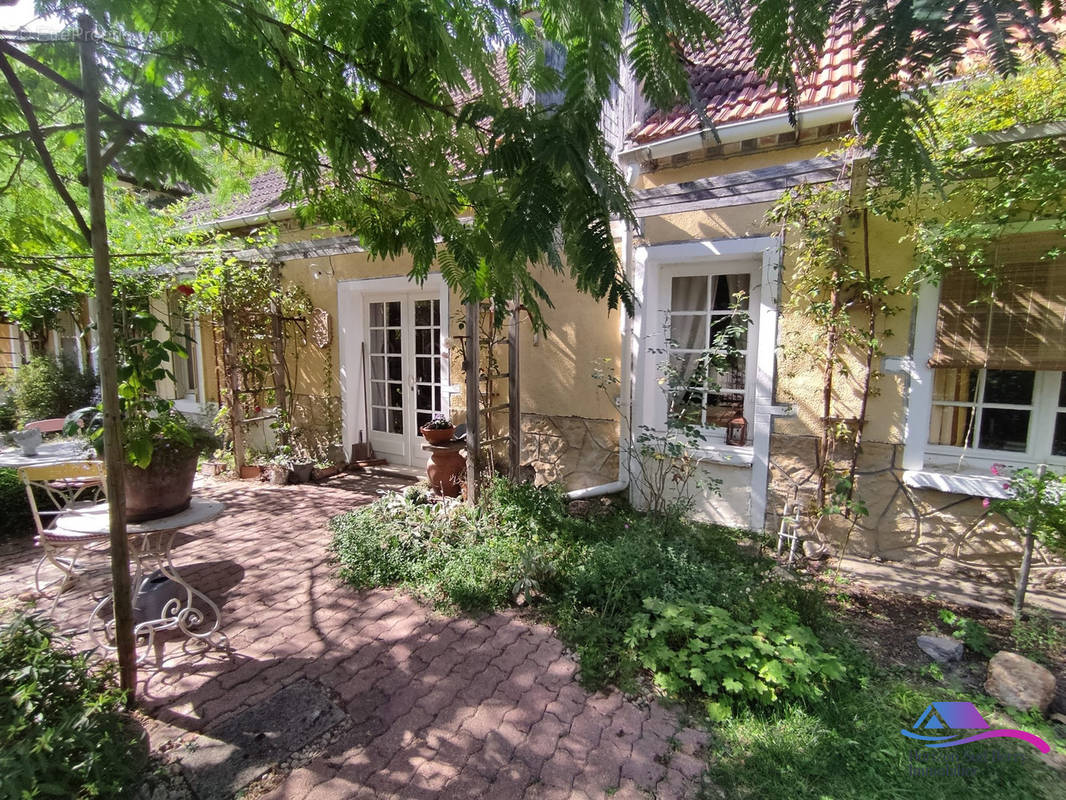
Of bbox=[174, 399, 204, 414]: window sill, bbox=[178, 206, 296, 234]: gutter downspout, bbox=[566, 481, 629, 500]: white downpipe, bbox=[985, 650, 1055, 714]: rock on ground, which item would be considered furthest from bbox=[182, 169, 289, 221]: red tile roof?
bbox=[985, 650, 1055, 714]: rock on ground

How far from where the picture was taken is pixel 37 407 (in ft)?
29.5

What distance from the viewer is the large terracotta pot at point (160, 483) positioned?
2.74 meters

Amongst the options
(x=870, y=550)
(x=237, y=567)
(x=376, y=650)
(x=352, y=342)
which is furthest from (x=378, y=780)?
(x=352, y=342)

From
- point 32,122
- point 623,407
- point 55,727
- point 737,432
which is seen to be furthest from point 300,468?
point 737,432

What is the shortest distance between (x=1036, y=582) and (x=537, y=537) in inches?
147

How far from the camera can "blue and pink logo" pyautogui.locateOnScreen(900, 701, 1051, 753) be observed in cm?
227

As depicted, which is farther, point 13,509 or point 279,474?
point 279,474

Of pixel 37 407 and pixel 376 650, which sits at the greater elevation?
pixel 37 407

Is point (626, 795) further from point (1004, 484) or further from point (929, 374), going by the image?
point (929, 374)

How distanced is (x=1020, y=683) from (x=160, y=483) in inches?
189

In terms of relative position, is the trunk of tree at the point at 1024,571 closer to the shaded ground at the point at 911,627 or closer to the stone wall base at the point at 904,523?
the shaded ground at the point at 911,627

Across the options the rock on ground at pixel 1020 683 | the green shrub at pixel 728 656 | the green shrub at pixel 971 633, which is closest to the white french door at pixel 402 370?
the green shrub at pixel 728 656

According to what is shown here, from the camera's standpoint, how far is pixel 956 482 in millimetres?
3727

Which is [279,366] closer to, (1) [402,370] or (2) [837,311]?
(1) [402,370]
